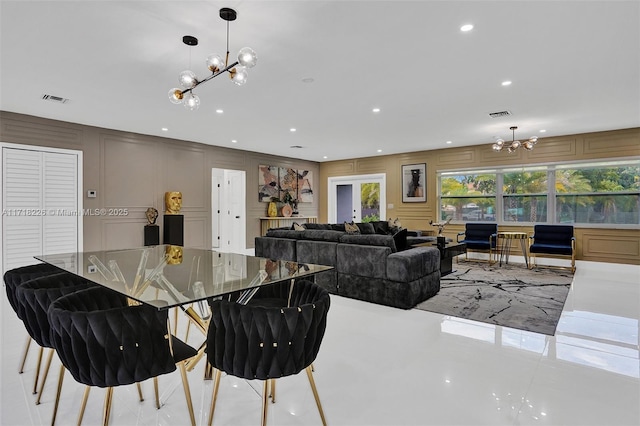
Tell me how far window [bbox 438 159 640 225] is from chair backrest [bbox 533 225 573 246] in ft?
1.93

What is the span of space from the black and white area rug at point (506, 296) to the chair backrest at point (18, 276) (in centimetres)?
350

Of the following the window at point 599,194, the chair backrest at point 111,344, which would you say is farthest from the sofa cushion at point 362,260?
the window at point 599,194

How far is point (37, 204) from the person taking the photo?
18.2 ft

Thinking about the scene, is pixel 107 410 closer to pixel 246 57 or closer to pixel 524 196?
pixel 246 57

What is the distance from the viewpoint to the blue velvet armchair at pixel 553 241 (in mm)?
5977

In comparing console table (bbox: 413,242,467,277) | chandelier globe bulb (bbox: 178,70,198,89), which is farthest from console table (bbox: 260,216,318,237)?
chandelier globe bulb (bbox: 178,70,198,89)

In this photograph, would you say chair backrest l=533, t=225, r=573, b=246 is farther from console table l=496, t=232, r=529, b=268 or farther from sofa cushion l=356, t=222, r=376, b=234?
A: sofa cushion l=356, t=222, r=376, b=234

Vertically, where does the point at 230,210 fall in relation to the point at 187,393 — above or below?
above

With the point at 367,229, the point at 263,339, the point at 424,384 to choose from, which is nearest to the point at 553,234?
the point at 367,229

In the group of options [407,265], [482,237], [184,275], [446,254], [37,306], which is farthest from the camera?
[482,237]

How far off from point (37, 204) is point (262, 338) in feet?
19.4

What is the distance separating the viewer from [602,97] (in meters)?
4.50

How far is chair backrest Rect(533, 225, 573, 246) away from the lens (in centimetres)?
639

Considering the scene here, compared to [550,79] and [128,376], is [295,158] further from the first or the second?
[128,376]
